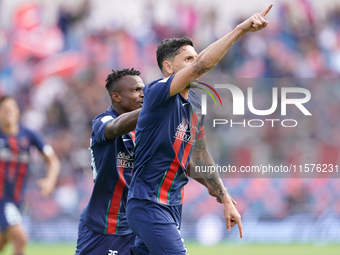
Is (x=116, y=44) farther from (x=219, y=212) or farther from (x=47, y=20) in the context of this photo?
(x=219, y=212)

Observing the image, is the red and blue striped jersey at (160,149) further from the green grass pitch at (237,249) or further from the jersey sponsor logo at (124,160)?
the green grass pitch at (237,249)

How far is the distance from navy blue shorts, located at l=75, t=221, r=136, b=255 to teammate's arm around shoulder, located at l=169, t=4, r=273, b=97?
181cm

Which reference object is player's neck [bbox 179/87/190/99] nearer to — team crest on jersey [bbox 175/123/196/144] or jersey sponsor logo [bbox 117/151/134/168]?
team crest on jersey [bbox 175/123/196/144]

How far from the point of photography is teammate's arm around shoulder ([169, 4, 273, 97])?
10.9 ft

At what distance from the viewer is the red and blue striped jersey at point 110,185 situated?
464cm

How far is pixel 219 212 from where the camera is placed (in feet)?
39.0

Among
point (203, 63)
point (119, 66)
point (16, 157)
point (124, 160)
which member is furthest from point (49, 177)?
point (119, 66)

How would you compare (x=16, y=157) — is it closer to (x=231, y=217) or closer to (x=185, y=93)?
(x=185, y=93)

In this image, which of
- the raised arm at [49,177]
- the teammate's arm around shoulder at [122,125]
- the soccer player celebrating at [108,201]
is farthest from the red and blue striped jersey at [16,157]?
the teammate's arm around shoulder at [122,125]

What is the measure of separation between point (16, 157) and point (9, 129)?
476mm

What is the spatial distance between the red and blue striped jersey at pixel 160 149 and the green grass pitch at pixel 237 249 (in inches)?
254

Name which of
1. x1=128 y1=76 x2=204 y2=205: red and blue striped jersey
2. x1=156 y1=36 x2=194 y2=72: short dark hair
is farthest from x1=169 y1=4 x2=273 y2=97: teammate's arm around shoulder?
x1=156 y1=36 x2=194 y2=72: short dark hair

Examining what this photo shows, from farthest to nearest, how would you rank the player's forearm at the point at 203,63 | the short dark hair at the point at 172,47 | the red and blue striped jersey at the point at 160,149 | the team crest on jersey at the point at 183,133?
1. the short dark hair at the point at 172,47
2. the team crest on jersey at the point at 183,133
3. the red and blue striped jersey at the point at 160,149
4. the player's forearm at the point at 203,63

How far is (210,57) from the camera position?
348 cm
